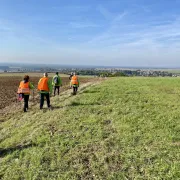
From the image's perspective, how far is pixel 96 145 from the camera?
26.3 ft

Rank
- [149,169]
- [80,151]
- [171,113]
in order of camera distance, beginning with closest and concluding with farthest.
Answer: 1. [149,169]
2. [80,151]
3. [171,113]

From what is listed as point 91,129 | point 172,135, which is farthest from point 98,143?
point 172,135

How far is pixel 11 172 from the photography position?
23.0ft

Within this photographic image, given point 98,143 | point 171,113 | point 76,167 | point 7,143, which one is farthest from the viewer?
point 171,113

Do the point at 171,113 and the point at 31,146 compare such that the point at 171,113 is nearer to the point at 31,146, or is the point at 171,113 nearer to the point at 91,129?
the point at 91,129

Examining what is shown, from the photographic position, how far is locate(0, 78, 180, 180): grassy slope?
6547 millimetres

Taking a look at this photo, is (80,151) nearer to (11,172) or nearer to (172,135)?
(11,172)

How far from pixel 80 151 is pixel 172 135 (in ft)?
11.0

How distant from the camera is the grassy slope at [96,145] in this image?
655cm

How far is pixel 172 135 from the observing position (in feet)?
27.3

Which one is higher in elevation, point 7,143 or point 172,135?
point 172,135

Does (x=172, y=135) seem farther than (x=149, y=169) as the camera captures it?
Yes

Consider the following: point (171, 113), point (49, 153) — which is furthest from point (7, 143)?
point (171, 113)

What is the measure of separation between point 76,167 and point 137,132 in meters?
3.05
